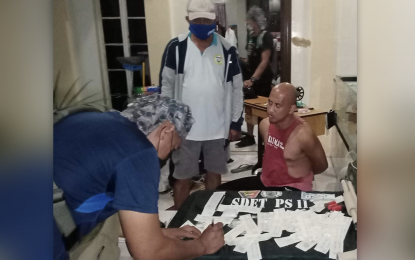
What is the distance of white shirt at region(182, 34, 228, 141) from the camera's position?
1192 millimetres

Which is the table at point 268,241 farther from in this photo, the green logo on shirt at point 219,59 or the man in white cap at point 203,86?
the green logo on shirt at point 219,59

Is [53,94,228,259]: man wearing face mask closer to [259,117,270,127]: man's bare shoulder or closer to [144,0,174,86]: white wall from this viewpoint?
[144,0,174,86]: white wall

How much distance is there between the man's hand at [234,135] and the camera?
1.21m

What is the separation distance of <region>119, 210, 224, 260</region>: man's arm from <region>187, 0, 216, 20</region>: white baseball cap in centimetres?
69

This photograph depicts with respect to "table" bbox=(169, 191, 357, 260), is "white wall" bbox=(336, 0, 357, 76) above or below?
above

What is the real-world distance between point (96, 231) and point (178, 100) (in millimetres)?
548

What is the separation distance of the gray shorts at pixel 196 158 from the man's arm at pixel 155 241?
0.18 m

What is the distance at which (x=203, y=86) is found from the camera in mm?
1197

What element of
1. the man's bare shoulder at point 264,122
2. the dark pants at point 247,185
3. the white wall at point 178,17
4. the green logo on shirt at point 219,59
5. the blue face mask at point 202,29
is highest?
the white wall at point 178,17

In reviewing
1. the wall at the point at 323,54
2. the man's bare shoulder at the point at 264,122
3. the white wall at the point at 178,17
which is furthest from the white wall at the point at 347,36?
the white wall at the point at 178,17

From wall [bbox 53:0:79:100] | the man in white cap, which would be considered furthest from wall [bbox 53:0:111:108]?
the man in white cap
